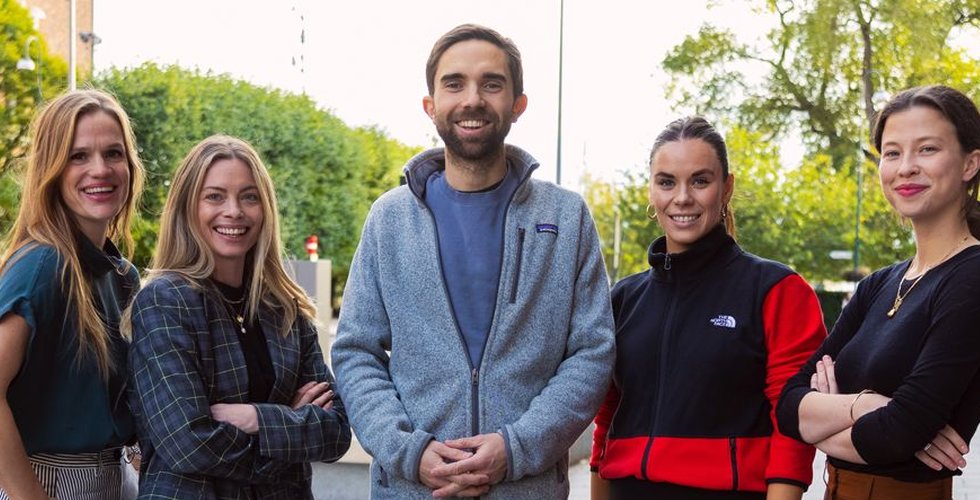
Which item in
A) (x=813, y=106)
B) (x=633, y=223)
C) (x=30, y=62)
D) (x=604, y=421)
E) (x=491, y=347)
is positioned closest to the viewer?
(x=491, y=347)

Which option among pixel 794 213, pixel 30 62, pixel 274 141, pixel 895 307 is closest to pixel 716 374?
pixel 895 307

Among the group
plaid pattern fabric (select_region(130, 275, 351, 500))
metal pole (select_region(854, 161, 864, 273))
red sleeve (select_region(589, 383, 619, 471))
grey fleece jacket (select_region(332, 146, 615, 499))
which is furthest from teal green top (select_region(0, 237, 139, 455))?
metal pole (select_region(854, 161, 864, 273))

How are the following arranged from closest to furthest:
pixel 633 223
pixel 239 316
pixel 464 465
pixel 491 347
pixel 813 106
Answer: pixel 464 465 → pixel 491 347 → pixel 239 316 → pixel 633 223 → pixel 813 106

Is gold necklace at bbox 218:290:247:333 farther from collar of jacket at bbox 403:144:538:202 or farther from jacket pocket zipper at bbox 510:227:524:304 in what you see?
jacket pocket zipper at bbox 510:227:524:304

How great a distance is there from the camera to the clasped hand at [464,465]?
306 cm

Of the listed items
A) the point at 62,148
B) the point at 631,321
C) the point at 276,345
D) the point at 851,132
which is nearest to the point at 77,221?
the point at 62,148

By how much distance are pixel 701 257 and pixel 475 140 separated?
2.64 ft

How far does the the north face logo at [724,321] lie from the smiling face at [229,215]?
1.45m

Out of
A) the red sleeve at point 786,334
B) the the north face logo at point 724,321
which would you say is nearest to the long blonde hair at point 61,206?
the the north face logo at point 724,321

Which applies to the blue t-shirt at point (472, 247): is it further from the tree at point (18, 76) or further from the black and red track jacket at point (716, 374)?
the tree at point (18, 76)

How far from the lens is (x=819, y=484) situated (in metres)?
8.57

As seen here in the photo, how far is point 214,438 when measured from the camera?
3.26m

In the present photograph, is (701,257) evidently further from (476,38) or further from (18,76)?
(18,76)

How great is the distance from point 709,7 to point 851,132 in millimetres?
5956
